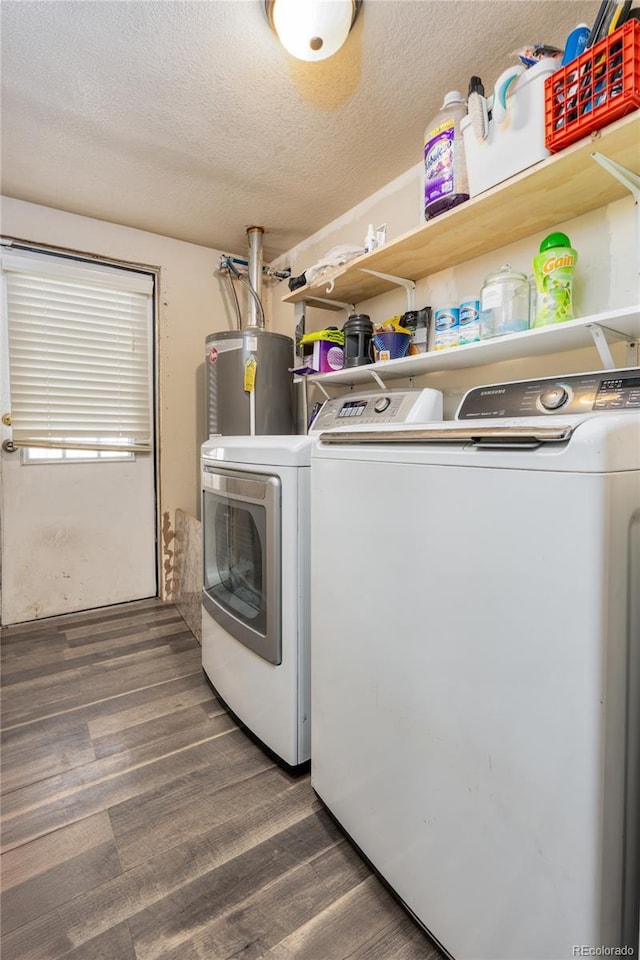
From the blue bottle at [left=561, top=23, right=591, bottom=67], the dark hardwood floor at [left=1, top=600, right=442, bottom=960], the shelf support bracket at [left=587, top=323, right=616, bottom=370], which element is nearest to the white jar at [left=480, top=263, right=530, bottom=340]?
the shelf support bracket at [left=587, top=323, right=616, bottom=370]

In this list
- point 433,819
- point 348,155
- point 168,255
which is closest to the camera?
point 433,819

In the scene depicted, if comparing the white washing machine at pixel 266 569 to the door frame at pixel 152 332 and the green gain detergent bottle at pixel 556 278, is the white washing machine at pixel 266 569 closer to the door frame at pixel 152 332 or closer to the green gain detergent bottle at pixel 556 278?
the green gain detergent bottle at pixel 556 278

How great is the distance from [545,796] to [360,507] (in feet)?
1.95

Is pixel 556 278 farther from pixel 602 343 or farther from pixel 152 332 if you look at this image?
pixel 152 332

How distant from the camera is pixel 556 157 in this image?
1.02m

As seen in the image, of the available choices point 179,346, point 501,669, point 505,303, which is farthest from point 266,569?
point 179,346

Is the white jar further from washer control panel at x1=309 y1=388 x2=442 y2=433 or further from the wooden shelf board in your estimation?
washer control panel at x1=309 y1=388 x2=442 y2=433

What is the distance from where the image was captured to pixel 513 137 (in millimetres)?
1117

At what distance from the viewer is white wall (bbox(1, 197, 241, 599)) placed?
2.75 m

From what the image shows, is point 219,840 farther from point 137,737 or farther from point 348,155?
point 348,155

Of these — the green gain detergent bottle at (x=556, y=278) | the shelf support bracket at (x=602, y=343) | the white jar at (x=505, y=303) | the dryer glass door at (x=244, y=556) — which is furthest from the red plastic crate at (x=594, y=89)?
the dryer glass door at (x=244, y=556)

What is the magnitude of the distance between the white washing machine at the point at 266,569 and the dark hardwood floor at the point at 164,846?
189mm

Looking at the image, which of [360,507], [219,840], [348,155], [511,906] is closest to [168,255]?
[348,155]

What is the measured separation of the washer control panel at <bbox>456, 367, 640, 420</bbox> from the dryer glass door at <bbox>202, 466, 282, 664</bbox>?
0.66 m
